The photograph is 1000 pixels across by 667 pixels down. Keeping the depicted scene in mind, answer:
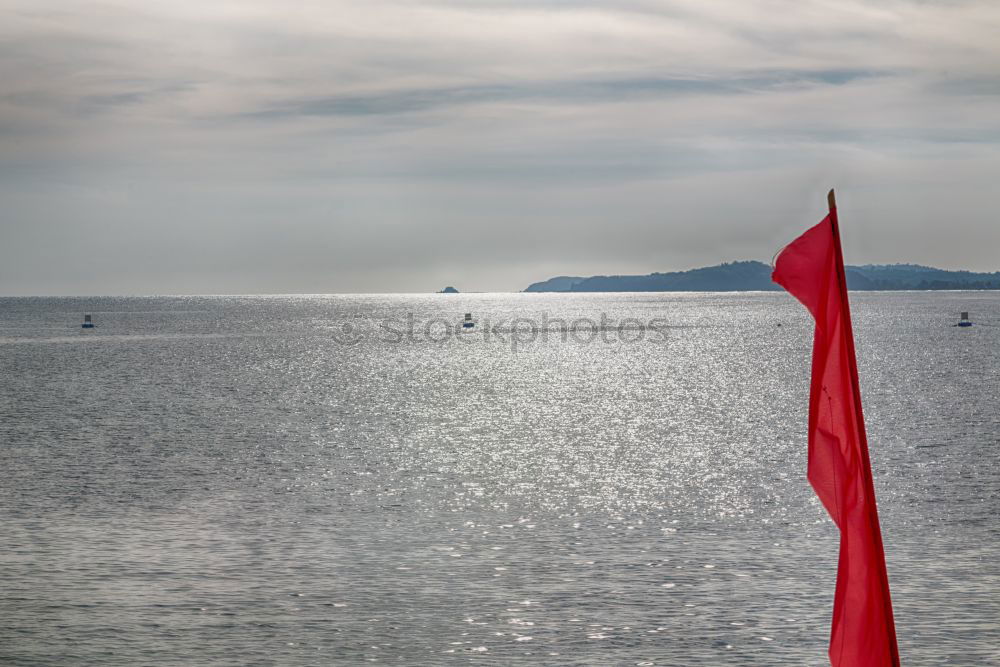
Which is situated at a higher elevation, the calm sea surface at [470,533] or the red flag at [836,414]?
the red flag at [836,414]

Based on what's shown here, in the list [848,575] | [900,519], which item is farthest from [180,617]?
[900,519]

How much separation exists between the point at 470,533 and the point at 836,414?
22.8 m

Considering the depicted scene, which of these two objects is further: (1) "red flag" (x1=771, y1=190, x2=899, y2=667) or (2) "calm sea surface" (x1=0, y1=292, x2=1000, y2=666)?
(2) "calm sea surface" (x1=0, y1=292, x2=1000, y2=666)

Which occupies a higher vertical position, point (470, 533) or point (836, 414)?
point (836, 414)

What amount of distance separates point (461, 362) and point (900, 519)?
103960mm

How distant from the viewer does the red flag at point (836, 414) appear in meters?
9.51

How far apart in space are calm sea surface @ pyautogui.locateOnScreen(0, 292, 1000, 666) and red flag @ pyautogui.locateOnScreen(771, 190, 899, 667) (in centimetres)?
1148

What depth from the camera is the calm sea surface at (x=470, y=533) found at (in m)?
22.1

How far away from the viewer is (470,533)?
31.6m

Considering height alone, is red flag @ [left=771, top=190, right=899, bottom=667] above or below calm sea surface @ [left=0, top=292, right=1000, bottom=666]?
above

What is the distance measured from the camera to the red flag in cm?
951

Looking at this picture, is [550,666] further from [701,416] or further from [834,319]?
[701,416]

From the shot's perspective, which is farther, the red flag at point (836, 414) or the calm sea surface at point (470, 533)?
the calm sea surface at point (470, 533)

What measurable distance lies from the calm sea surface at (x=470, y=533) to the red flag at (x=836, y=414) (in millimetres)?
11483
